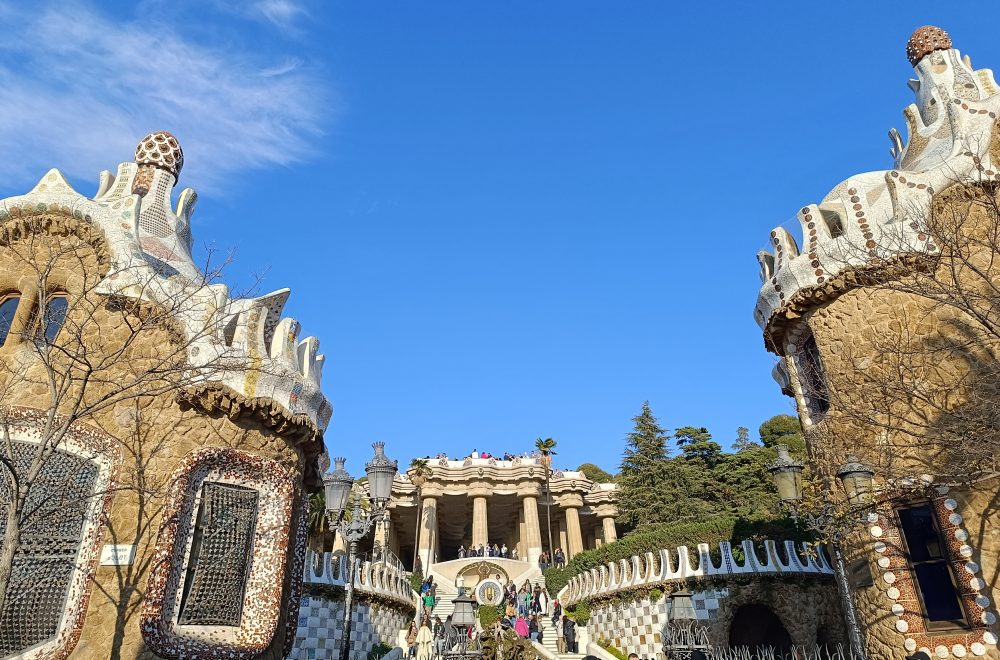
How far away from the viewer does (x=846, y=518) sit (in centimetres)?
927

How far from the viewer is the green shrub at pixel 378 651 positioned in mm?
16733

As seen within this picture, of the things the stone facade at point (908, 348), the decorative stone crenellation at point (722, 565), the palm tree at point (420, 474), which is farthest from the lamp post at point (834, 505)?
the palm tree at point (420, 474)

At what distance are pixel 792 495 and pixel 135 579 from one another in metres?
7.17

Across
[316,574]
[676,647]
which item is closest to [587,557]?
[316,574]

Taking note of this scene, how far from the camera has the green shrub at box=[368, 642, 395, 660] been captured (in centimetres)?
1673

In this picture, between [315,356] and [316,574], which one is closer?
[315,356]

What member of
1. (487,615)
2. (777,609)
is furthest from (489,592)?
(777,609)

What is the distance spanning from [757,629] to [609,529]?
19.8 metres

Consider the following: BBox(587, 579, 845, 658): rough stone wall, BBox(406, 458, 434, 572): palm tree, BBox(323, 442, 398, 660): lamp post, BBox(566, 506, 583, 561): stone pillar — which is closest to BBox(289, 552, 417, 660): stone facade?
BBox(323, 442, 398, 660): lamp post

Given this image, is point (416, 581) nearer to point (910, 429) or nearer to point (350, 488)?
point (350, 488)

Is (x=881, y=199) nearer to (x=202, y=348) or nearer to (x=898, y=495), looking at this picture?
(x=898, y=495)

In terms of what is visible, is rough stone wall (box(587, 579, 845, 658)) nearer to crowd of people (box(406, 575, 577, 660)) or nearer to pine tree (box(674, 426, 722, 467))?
crowd of people (box(406, 575, 577, 660))

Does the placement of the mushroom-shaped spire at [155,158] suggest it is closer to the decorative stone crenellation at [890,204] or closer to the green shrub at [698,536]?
the decorative stone crenellation at [890,204]

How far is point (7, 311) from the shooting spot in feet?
29.2
